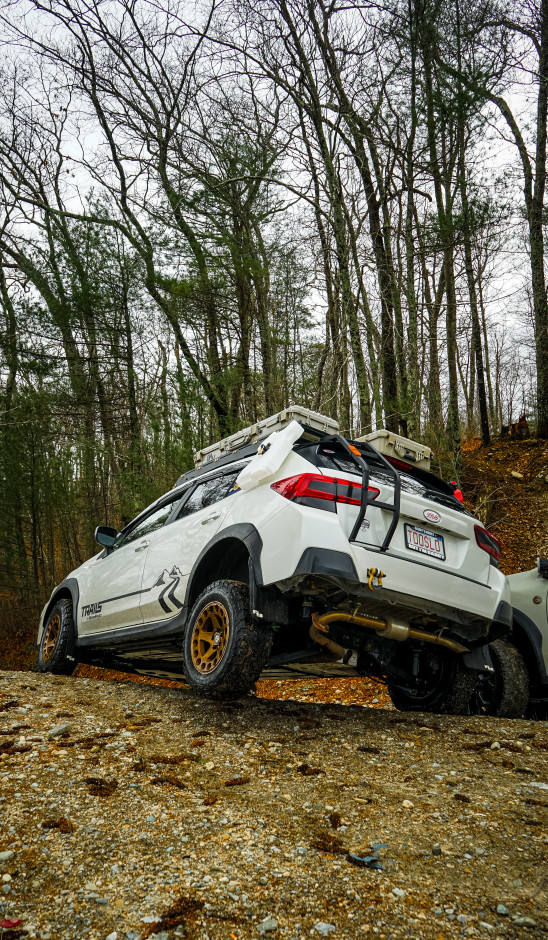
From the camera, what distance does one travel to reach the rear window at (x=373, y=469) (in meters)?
3.60

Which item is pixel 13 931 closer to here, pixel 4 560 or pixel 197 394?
pixel 197 394

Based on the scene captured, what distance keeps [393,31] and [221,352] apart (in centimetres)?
671

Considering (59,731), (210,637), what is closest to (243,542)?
(210,637)

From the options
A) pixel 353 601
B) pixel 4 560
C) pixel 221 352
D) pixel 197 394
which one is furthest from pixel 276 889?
pixel 4 560

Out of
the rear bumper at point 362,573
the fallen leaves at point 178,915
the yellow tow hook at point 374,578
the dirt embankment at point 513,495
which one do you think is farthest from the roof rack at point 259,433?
the dirt embankment at point 513,495

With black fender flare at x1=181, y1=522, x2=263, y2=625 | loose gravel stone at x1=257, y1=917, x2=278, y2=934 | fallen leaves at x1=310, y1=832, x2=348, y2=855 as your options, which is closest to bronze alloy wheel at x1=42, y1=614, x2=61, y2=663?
black fender flare at x1=181, y1=522, x2=263, y2=625

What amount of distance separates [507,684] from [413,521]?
6.74ft

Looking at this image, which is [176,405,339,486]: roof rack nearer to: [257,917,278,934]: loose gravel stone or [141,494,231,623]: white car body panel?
[141,494,231,623]: white car body panel

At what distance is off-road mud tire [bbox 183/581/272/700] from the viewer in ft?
11.6

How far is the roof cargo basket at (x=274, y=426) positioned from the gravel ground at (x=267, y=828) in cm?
194

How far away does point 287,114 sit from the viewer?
39.5ft

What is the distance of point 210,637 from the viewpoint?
13.0ft

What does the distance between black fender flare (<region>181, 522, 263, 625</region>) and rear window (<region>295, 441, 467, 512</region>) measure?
0.57m

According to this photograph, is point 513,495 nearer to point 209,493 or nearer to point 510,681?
point 510,681
